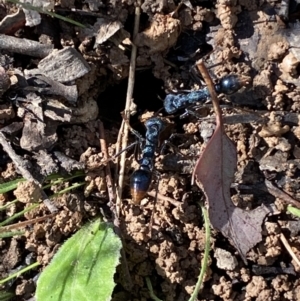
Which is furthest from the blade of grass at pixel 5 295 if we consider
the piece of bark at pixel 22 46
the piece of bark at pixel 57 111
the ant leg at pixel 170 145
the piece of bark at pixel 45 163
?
the piece of bark at pixel 22 46

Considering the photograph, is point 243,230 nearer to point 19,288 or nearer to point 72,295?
point 72,295

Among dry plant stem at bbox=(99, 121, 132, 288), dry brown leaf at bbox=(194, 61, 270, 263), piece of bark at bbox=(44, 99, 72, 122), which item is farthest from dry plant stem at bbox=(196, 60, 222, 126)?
piece of bark at bbox=(44, 99, 72, 122)

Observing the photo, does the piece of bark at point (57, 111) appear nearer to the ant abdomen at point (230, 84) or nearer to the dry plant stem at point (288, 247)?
the ant abdomen at point (230, 84)

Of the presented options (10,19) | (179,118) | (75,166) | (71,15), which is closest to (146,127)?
(179,118)

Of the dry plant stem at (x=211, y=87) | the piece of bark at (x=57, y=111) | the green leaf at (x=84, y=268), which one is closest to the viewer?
the dry plant stem at (x=211, y=87)

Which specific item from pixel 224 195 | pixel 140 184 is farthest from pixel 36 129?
pixel 224 195

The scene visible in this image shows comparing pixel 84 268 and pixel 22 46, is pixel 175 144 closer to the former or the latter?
pixel 84 268
